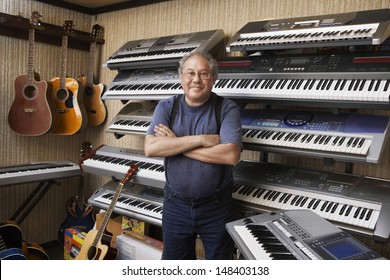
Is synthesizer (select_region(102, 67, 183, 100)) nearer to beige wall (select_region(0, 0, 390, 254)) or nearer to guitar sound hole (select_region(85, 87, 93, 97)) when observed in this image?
beige wall (select_region(0, 0, 390, 254))

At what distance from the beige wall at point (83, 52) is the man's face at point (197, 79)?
2.92 ft

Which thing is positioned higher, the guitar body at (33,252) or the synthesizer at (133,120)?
the synthesizer at (133,120)

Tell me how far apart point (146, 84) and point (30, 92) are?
47.7 inches

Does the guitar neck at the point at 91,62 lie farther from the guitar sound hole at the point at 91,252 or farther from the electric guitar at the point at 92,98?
the guitar sound hole at the point at 91,252

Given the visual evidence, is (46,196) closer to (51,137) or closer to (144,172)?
(51,137)

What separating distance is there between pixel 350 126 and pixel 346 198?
0.37 metres

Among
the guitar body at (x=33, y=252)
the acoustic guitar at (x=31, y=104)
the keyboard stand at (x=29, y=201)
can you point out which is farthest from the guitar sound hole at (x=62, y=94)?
the guitar body at (x=33, y=252)

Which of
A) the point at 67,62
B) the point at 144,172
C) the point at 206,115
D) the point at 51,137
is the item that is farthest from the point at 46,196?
the point at 206,115

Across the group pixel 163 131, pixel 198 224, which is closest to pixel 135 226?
pixel 198 224

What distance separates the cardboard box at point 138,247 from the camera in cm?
254

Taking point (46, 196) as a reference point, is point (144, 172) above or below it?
above

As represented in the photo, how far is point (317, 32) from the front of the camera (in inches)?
77.1

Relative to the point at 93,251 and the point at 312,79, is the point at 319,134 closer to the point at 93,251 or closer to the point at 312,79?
the point at 312,79

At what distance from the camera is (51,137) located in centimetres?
368
